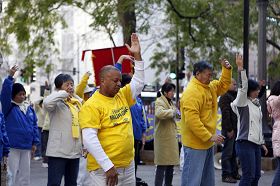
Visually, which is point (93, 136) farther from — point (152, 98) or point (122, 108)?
point (152, 98)

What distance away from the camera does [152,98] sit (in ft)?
87.0

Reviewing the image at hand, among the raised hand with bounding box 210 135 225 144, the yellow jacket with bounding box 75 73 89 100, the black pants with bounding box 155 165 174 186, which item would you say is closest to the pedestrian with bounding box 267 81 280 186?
the raised hand with bounding box 210 135 225 144

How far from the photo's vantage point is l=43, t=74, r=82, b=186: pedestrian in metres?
9.10

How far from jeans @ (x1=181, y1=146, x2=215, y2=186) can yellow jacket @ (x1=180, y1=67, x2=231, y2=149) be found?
0.09 metres

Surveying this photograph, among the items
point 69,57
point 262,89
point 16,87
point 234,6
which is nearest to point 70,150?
point 16,87

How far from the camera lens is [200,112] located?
842cm

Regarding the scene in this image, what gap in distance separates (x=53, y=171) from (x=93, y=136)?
266 centimetres

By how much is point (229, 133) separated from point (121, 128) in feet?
20.5

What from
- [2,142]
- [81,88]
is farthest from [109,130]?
[81,88]

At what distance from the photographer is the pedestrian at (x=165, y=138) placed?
36.9 feet

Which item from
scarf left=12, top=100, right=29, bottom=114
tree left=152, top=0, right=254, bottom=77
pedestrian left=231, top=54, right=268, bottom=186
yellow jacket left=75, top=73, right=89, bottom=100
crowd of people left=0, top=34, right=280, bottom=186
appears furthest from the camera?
tree left=152, top=0, right=254, bottom=77

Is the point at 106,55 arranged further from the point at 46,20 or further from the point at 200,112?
the point at 46,20

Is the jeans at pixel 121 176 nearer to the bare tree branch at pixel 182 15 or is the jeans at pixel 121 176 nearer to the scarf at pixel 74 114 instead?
the scarf at pixel 74 114

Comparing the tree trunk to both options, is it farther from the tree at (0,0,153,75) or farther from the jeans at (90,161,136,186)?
the jeans at (90,161,136,186)
